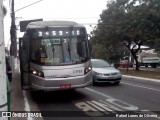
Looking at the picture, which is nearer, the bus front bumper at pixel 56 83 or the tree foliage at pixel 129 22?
the bus front bumper at pixel 56 83

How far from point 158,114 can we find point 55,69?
14.8ft

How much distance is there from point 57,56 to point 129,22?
82.7ft

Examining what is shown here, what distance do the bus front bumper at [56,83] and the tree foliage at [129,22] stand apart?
2256 cm

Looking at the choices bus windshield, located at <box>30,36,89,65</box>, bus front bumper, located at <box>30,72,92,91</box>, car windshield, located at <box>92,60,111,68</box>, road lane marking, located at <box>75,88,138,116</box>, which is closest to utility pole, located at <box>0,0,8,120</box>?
road lane marking, located at <box>75,88,138,116</box>

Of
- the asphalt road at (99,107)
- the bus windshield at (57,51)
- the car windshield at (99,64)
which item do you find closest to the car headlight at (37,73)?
the bus windshield at (57,51)

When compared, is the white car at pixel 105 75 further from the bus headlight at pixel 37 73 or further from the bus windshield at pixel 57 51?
the bus headlight at pixel 37 73

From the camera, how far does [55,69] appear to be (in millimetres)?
12148

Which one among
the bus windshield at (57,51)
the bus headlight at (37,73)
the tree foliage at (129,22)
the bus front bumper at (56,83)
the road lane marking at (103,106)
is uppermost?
the tree foliage at (129,22)

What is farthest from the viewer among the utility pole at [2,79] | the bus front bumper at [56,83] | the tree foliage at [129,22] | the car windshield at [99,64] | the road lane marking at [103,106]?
the tree foliage at [129,22]

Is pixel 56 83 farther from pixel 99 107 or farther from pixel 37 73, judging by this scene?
pixel 99 107

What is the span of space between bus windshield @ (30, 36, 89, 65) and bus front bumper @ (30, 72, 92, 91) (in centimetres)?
64

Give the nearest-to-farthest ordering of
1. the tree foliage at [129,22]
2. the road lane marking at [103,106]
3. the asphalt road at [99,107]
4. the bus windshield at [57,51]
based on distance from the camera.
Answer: the asphalt road at [99,107]
the road lane marking at [103,106]
the bus windshield at [57,51]
the tree foliage at [129,22]

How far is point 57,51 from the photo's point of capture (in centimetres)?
1237

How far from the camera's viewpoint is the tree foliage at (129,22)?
113 feet
